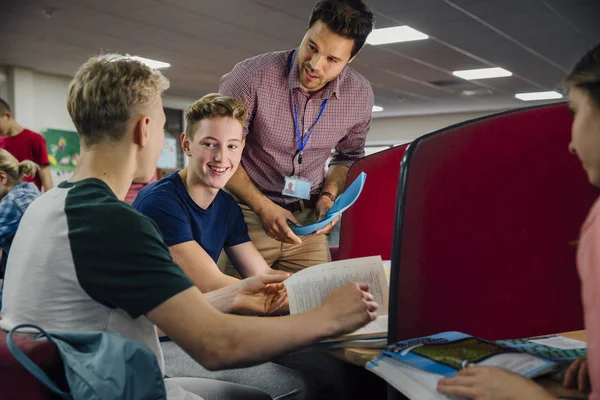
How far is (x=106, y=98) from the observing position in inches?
45.4

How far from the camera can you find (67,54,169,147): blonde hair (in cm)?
115

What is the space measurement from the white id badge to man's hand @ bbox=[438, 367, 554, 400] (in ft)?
4.77

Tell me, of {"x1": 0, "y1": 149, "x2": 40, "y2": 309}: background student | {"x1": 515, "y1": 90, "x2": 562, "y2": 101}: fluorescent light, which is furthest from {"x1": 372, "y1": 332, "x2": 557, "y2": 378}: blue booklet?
{"x1": 515, "y1": 90, "x2": 562, "y2": 101}: fluorescent light

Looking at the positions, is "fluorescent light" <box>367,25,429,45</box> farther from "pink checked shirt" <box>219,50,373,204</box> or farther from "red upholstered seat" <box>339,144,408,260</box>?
"red upholstered seat" <box>339,144,408,260</box>

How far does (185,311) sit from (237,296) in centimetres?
41

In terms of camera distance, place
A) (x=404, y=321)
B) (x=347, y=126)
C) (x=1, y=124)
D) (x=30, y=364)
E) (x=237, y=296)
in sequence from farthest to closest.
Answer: (x=1, y=124) < (x=347, y=126) < (x=237, y=296) < (x=404, y=321) < (x=30, y=364)

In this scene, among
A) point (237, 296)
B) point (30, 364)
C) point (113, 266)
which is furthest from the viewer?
point (237, 296)

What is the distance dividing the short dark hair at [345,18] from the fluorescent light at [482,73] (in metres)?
7.10

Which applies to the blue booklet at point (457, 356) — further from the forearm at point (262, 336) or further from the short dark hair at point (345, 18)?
the short dark hair at point (345, 18)

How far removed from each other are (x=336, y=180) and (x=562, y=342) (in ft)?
4.52

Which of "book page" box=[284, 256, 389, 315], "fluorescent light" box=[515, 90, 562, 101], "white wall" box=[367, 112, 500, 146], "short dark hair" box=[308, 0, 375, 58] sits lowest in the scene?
"book page" box=[284, 256, 389, 315]

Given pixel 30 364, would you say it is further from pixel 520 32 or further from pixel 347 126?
pixel 520 32

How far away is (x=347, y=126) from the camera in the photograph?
Answer: 2383mm

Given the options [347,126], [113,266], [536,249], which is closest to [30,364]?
[113,266]
